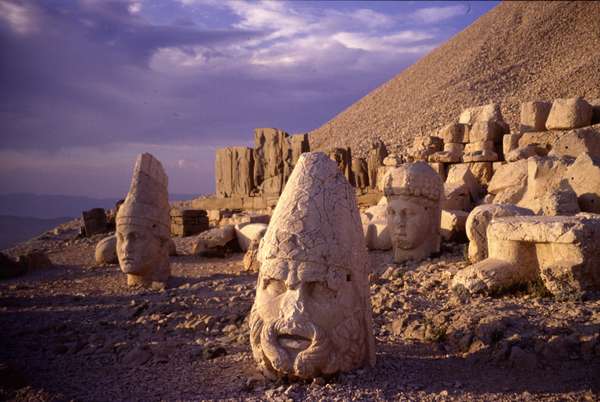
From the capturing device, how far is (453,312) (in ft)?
17.4

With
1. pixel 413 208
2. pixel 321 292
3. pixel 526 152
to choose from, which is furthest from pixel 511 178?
pixel 321 292

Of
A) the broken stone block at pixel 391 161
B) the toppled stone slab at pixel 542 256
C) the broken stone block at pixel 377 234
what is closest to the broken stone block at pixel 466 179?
the broken stone block at pixel 391 161

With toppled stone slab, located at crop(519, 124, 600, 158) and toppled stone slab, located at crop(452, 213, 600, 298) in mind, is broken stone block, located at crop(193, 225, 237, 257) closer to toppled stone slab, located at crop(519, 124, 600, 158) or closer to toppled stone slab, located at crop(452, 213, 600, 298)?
toppled stone slab, located at crop(452, 213, 600, 298)

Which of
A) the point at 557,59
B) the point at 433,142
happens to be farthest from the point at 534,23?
the point at 433,142

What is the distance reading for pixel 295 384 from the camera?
11.7 feet

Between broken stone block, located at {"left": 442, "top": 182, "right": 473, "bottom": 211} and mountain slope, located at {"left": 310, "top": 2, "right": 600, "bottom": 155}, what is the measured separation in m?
11.5

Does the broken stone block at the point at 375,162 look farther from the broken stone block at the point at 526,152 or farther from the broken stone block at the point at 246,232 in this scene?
the broken stone block at the point at 246,232

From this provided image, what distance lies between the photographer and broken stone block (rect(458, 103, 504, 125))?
568 inches

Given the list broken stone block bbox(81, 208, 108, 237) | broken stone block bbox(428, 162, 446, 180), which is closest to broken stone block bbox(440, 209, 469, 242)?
broken stone block bbox(428, 162, 446, 180)

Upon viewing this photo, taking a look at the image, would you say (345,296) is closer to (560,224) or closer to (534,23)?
(560,224)

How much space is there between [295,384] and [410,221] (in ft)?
15.9

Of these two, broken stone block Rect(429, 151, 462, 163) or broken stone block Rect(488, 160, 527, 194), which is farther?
broken stone block Rect(429, 151, 462, 163)

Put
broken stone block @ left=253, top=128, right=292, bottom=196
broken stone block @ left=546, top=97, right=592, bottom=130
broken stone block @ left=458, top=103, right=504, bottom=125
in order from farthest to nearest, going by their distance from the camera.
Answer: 1. broken stone block @ left=253, top=128, right=292, bottom=196
2. broken stone block @ left=458, top=103, right=504, bottom=125
3. broken stone block @ left=546, top=97, right=592, bottom=130

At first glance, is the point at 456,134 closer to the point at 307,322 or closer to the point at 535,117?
the point at 535,117
